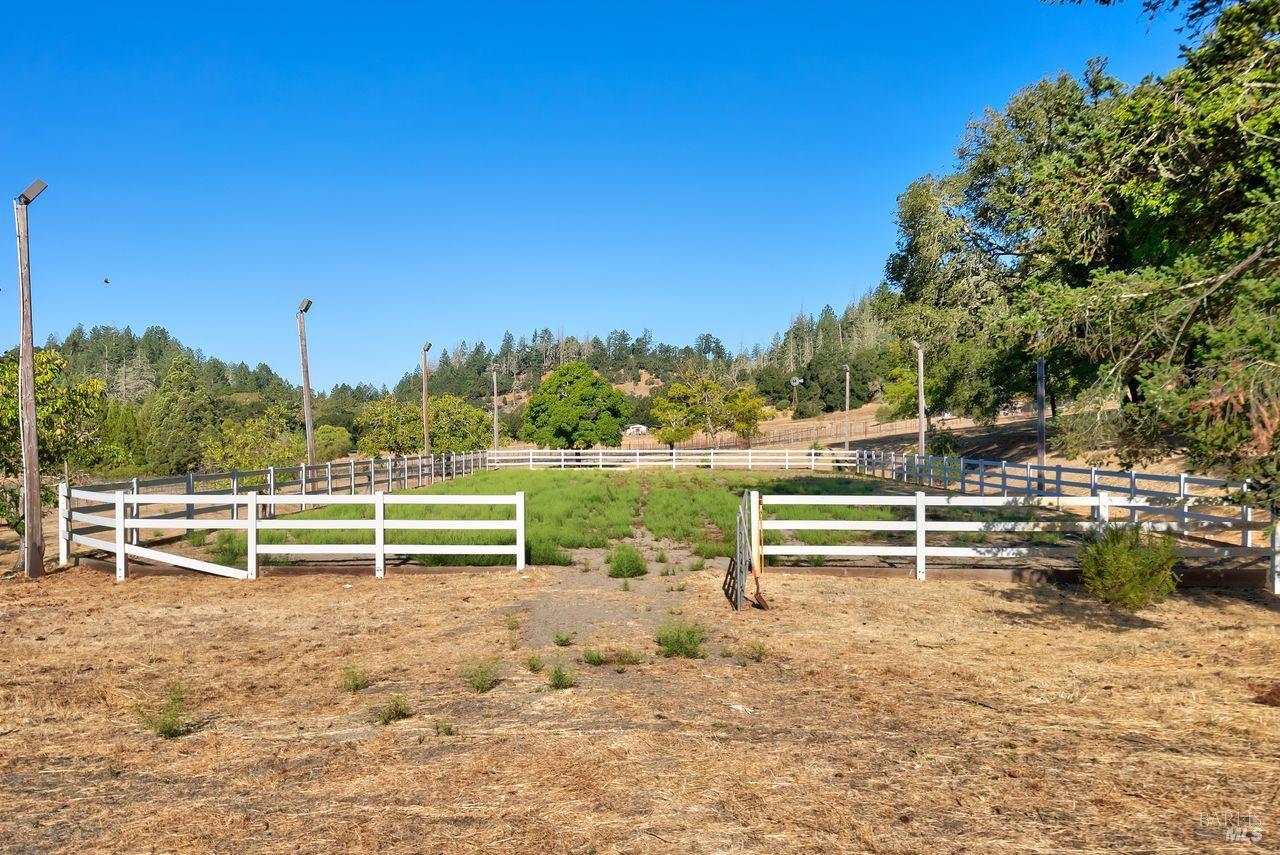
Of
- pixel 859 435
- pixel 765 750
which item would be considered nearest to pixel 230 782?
pixel 765 750

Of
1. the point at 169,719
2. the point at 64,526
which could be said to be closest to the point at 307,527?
the point at 64,526

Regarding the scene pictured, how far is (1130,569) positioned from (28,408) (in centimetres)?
1675

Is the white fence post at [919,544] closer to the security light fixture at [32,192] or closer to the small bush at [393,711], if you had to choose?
the small bush at [393,711]

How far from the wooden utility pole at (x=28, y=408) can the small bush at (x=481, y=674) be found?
10.0m

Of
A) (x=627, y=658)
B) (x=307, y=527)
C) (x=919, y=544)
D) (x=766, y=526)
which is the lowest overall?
(x=627, y=658)

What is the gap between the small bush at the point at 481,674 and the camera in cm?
723

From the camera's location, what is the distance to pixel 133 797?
199 inches

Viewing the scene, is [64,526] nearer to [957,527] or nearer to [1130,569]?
[957,527]

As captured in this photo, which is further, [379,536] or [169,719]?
[379,536]

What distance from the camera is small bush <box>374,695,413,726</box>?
21.2 feet

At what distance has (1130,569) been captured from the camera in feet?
33.7

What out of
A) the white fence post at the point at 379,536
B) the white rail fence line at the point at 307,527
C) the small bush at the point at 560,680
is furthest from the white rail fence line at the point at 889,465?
the white fence post at the point at 379,536

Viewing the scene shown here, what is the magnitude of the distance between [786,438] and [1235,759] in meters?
97.0

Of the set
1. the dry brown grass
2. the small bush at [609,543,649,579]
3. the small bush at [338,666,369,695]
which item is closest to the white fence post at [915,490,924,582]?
the dry brown grass
